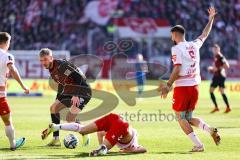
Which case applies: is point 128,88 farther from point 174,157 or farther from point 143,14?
point 174,157

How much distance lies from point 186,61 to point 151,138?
11.0 feet

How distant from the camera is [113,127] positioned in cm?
1290

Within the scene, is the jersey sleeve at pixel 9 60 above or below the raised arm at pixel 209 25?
below

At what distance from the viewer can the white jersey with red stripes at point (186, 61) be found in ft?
45.5

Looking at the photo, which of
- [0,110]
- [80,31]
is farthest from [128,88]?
[0,110]

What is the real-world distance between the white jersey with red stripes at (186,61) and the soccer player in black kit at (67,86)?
2230 millimetres

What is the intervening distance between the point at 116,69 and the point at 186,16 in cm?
850

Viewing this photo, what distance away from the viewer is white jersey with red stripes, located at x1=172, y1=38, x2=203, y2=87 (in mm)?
13867

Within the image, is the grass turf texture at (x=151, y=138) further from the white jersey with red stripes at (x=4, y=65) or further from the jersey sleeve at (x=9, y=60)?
the jersey sleeve at (x=9, y=60)

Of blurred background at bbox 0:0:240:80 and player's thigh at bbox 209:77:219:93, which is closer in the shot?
player's thigh at bbox 209:77:219:93

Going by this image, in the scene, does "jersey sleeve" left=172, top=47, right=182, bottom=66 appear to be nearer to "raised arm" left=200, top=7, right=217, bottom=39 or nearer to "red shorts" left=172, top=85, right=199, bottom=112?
"red shorts" left=172, top=85, right=199, bottom=112

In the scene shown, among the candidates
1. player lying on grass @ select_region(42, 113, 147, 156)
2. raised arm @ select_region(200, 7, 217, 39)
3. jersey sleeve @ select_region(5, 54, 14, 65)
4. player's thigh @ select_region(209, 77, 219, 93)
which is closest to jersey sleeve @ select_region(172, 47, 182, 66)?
raised arm @ select_region(200, 7, 217, 39)

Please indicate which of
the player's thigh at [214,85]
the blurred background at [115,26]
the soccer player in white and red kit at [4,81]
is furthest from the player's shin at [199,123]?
the blurred background at [115,26]

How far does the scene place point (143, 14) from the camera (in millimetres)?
51281
